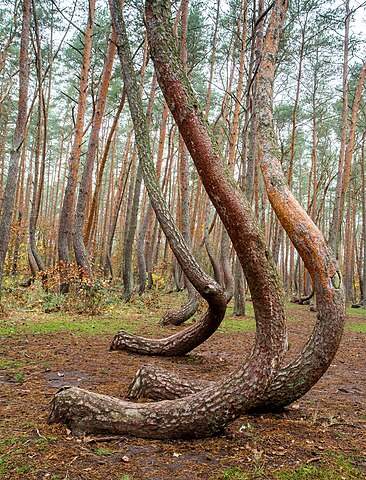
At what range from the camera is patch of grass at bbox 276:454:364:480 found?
2.45m

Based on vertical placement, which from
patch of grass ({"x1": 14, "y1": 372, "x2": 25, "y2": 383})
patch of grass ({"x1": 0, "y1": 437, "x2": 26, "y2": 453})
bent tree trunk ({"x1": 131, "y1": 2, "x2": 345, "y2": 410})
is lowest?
patch of grass ({"x1": 0, "y1": 437, "x2": 26, "y2": 453})

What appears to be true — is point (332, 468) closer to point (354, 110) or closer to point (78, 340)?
point (78, 340)

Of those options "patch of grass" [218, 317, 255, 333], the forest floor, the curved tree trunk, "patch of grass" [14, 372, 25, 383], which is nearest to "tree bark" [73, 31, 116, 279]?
the curved tree trunk

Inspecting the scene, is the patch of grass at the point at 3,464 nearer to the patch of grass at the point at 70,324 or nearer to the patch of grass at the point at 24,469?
the patch of grass at the point at 24,469

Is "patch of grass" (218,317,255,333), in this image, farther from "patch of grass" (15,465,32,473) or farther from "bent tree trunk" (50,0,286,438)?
"patch of grass" (15,465,32,473)

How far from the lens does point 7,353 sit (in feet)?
18.2

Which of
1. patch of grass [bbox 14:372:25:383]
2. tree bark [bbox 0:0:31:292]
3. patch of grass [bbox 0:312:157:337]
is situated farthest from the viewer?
tree bark [bbox 0:0:31:292]

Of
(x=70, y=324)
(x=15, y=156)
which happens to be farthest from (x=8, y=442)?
(x=15, y=156)

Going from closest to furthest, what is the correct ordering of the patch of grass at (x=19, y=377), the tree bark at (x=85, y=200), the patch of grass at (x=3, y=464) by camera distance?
1. the patch of grass at (x=3, y=464)
2. the patch of grass at (x=19, y=377)
3. the tree bark at (x=85, y=200)

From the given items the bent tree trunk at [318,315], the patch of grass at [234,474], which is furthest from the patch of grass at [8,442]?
the patch of grass at [234,474]

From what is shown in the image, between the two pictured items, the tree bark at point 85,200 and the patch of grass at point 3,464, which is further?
the tree bark at point 85,200

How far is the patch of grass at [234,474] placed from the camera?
94.9 inches

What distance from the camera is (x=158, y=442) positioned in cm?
287

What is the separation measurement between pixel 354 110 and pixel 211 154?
52.7 feet
